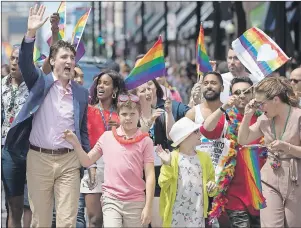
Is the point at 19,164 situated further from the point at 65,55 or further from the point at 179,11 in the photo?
the point at 179,11

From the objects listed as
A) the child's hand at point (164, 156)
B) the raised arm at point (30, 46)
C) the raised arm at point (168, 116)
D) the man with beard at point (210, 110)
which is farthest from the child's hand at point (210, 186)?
the raised arm at point (30, 46)

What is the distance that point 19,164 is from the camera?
29.6 feet

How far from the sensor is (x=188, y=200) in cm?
804

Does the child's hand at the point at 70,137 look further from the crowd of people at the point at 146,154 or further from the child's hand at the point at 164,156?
the child's hand at the point at 164,156

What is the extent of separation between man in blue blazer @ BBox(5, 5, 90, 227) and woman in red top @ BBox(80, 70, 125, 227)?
809mm

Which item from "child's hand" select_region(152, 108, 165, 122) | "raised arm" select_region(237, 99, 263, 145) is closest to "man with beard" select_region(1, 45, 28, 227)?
"child's hand" select_region(152, 108, 165, 122)

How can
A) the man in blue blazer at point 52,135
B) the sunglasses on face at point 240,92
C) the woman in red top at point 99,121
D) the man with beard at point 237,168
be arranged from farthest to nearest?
the woman in red top at point 99,121 < the sunglasses on face at point 240,92 < the man with beard at point 237,168 < the man in blue blazer at point 52,135

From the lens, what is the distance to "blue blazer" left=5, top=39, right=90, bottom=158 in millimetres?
8031

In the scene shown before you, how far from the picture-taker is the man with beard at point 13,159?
9.04m

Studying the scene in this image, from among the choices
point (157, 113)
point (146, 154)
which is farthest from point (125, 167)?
point (157, 113)

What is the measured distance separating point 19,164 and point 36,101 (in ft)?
3.52

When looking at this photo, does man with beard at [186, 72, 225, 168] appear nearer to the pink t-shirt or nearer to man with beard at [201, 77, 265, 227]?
man with beard at [201, 77, 265, 227]

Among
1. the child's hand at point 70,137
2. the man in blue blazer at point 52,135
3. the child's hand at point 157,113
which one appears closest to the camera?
the child's hand at point 70,137

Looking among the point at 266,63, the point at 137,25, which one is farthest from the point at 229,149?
the point at 137,25
